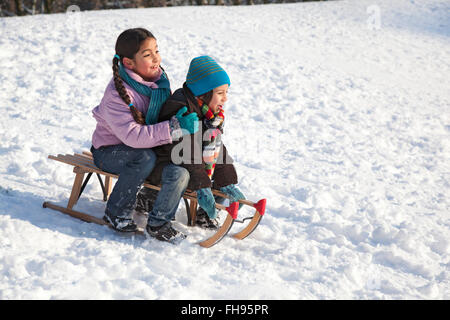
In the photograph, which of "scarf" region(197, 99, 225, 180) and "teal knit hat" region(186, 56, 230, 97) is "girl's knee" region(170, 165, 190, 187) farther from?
"teal knit hat" region(186, 56, 230, 97)

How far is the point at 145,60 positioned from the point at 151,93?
0.23 m

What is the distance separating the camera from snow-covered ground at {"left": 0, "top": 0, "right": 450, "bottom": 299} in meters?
2.69

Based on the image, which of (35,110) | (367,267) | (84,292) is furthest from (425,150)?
(35,110)

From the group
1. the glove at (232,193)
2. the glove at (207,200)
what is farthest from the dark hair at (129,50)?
the glove at (232,193)

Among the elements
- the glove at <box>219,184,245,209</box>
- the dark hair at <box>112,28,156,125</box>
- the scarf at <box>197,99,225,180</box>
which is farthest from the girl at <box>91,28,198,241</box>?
the glove at <box>219,184,245,209</box>

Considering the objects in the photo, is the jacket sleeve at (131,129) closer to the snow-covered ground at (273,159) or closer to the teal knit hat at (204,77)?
the teal knit hat at (204,77)

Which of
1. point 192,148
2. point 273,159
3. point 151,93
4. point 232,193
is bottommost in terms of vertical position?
point 273,159

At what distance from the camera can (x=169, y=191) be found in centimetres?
294

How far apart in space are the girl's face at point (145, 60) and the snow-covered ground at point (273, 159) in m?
1.16

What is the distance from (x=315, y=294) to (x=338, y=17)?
35.8ft

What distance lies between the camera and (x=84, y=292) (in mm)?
2365

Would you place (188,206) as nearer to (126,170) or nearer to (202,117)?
(126,170)

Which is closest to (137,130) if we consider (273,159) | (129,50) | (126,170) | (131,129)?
(131,129)

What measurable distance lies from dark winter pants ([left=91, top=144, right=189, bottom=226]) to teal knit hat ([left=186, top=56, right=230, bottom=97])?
54cm
